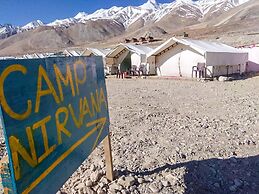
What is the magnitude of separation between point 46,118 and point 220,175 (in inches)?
116

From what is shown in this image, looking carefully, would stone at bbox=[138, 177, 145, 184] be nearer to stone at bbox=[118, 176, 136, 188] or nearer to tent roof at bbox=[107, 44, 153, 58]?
stone at bbox=[118, 176, 136, 188]

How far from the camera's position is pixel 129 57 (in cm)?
2986

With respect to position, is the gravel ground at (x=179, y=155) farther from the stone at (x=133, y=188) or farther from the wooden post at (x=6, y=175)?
the wooden post at (x=6, y=175)

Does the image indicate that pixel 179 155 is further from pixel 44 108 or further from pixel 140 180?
pixel 44 108

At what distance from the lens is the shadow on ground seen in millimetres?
3912

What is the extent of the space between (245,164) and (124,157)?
201 cm

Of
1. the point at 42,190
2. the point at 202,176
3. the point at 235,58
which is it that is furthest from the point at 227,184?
the point at 235,58

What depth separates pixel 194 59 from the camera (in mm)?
21516

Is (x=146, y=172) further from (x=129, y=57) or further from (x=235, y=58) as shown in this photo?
(x=129, y=57)

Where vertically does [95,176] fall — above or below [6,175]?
below

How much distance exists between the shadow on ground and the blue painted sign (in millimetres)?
1578

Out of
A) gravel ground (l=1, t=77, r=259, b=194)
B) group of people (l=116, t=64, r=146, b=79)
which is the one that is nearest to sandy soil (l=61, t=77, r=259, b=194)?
gravel ground (l=1, t=77, r=259, b=194)

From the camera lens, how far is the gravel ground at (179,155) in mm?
3975

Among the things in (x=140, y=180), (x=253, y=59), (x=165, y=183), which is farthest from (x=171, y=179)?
(x=253, y=59)
